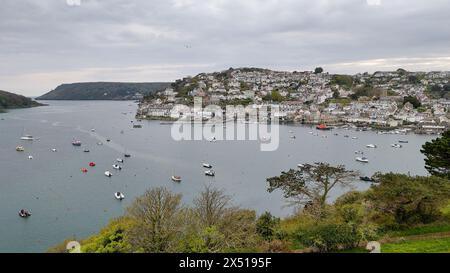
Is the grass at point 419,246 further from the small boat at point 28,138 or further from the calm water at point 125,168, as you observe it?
the small boat at point 28,138

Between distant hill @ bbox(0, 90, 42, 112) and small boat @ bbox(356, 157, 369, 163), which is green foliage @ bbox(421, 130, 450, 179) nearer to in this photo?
small boat @ bbox(356, 157, 369, 163)

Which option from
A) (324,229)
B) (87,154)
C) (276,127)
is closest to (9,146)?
(87,154)

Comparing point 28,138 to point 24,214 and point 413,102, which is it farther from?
point 413,102

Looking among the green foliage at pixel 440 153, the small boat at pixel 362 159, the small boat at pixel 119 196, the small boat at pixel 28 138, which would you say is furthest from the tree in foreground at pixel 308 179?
the small boat at pixel 28 138

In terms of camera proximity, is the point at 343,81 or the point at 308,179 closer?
the point at 308,179

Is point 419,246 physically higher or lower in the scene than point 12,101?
lower

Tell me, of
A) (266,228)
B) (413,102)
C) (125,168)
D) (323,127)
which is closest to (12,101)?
(323,127)

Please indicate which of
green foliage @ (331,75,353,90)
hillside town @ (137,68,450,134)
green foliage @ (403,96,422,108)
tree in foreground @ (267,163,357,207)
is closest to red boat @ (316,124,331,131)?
hillside town @ (137,68,450,134)

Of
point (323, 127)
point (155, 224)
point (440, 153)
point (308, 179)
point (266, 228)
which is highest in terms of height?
point (440, 153)
